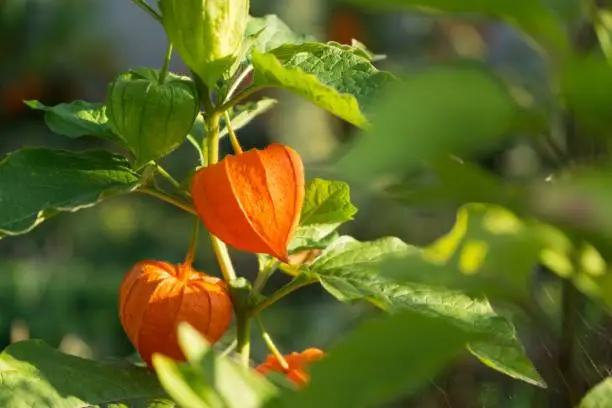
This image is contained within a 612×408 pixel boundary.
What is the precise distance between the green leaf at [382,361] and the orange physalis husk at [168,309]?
0.30 m

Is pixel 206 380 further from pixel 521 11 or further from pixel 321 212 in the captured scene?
pixel 321 212

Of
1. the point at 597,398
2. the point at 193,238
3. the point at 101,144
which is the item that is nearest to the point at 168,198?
the point at 193,238

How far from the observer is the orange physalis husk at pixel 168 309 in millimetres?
537

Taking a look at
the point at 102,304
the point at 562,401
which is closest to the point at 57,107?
the point at 562,401

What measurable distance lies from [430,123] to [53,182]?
34cm

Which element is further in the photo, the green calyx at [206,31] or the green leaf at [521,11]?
the green calyx at [206,31]

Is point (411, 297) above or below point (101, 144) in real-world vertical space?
above

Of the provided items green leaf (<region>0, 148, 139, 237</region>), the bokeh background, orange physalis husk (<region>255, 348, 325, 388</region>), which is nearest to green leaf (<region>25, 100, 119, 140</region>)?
green leaf (<region>0, 148, 139, 237</region>)

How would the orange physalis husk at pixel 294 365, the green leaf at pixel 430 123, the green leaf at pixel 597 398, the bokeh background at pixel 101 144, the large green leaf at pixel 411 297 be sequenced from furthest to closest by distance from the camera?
the bokeh background at pixel 101 144, the orange physalis husk at pixel 294 365, the large green leaf at pixel 411 297, the green leaf at pixel 597 398, the green leaf at pixel 430 123

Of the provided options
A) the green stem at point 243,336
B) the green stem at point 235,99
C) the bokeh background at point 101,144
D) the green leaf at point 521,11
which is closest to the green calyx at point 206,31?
the green stem at point 235,99

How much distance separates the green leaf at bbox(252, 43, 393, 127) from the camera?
41cm

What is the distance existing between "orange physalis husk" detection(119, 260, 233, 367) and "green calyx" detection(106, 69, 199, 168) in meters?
0.07

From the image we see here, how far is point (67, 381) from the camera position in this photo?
528mm

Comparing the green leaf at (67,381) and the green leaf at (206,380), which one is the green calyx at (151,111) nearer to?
the green leaf at (67,381)
